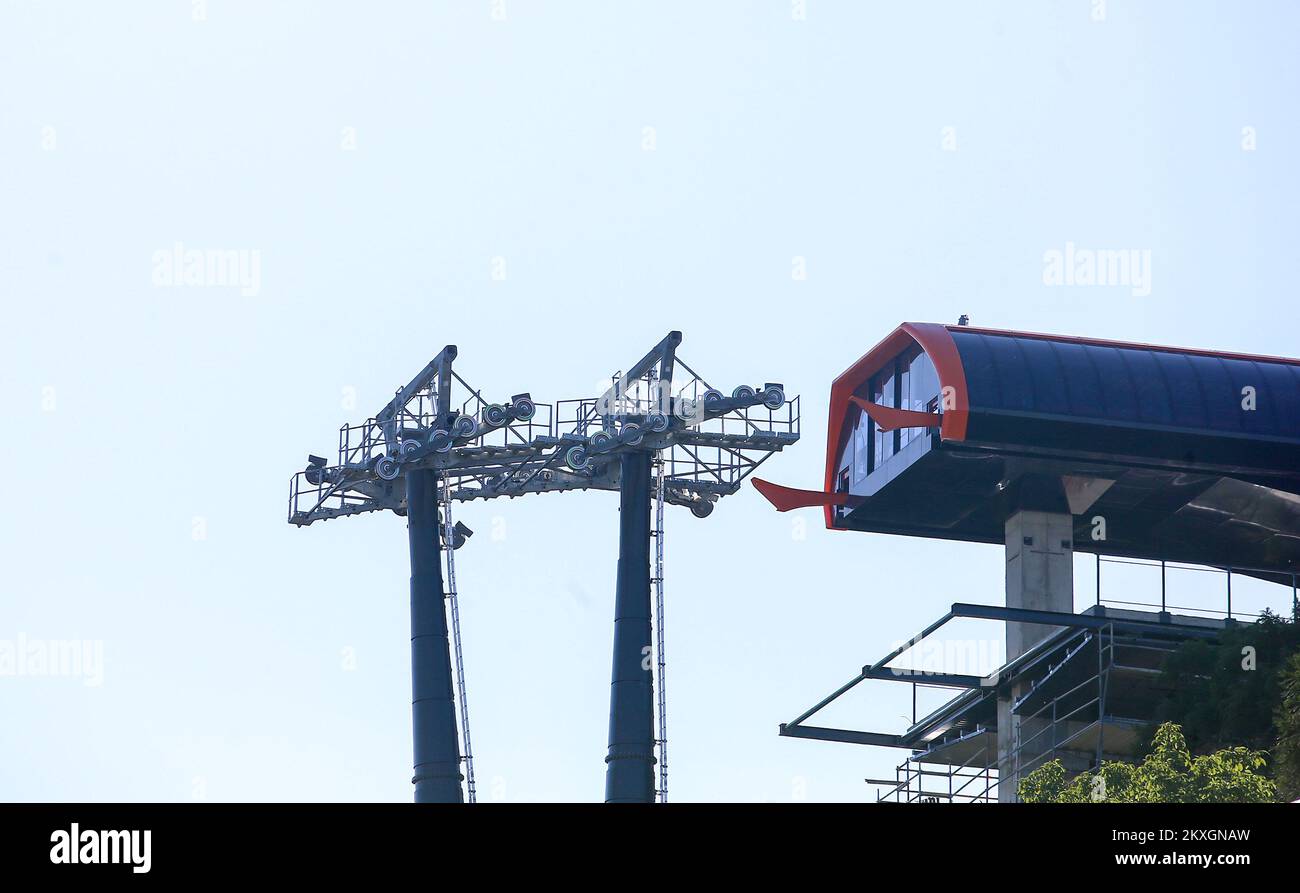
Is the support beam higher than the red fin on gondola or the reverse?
the reverse

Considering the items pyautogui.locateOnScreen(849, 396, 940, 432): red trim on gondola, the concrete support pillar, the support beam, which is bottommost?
the support beam

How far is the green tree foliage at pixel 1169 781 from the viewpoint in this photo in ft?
144

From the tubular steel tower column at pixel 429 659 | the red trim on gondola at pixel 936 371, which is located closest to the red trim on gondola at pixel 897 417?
the red trim on gondola at pixel 936 371

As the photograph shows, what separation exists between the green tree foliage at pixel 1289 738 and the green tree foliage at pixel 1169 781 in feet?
8.21

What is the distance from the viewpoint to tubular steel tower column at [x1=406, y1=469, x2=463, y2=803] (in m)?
65.8

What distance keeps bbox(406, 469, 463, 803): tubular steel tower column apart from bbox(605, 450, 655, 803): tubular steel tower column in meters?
4.92

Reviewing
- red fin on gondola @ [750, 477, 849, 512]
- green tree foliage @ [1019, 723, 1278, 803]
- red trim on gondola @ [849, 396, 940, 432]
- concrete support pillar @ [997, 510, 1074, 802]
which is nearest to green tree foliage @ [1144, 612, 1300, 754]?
concrete support pillar @ [997, 510, 1074, 802]

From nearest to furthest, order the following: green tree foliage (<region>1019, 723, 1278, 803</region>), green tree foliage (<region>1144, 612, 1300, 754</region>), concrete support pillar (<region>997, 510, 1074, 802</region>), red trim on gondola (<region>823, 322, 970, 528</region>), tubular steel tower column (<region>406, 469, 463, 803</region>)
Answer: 1. green tree foliage (<region>1019, 723, 1278, 803</region>)
2. green tree foliage (<region>1144, 612, 1300, 754</region>)
3. red trim on gondola (<region>823, 322, 970, 528</region>)
4. concrete support pillar (<region>997, 510, 1074, 802</region>)
5. tubular steel tower column (<region>406, 469, 463, 803</region>)

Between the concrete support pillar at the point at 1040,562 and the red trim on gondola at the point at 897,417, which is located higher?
the red trim on gondola at the point at 897,417

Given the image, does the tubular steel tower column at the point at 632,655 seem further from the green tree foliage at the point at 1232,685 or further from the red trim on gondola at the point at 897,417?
the green tree foliage at the point at 1232,685

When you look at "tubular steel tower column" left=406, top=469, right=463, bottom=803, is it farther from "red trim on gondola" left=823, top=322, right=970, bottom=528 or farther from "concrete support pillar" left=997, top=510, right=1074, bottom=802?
"concrete support pillar" left=997, top=510, right=1074, bottom=802
